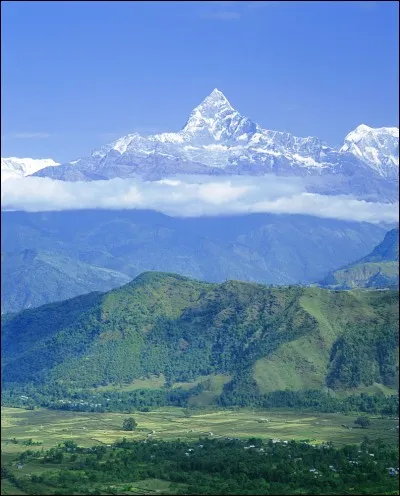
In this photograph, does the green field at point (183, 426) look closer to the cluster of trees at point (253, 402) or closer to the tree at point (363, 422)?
the tree at point (363, 422)

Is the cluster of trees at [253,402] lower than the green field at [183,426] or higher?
higher

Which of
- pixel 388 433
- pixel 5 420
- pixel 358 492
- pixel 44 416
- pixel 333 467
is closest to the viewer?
pixel 358 492

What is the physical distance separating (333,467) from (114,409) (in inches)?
3109

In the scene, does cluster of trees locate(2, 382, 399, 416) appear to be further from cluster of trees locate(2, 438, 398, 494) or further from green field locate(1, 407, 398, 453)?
cluster of trees locate(2, 438, 398, 494)

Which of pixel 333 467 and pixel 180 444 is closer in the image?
pixel 333 467


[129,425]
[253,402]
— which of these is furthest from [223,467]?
[253,402]

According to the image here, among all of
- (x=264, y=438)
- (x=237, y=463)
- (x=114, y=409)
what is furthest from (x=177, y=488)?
(x=114, y=409)

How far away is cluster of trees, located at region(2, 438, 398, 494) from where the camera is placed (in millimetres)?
107000

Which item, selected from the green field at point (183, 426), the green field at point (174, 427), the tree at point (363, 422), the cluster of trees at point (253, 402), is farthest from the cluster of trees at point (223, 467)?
the cluster of trees at point (253, 402)

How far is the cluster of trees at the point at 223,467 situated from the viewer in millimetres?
107000

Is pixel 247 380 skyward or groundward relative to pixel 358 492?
skyward

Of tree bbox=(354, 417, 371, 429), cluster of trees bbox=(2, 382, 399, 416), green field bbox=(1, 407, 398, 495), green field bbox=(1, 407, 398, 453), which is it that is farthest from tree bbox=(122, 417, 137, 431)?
tree bbox=(354, 417, 371, 429)

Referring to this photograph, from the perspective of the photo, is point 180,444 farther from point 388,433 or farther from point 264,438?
point 388,433

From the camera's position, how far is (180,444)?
137 m
